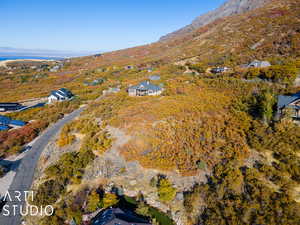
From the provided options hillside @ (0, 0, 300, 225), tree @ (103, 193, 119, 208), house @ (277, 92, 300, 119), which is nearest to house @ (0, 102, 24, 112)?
hillside @ (0, 0, 300, 225)

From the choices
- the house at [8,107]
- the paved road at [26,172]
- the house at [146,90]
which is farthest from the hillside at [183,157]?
the house at [8,107]

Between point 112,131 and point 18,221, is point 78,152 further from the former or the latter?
point 18,221

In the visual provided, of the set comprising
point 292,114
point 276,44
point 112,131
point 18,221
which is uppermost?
point 276,44

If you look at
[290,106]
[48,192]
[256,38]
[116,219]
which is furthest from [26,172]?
[256,38]

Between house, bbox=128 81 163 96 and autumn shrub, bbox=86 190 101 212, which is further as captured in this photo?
house, bbox=128 81 163 96

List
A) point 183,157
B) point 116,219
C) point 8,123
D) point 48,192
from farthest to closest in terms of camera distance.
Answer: point 8,123, point 183,157, point 48,192, point 116,219

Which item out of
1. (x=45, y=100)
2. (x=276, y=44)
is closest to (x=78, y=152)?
(x=45, y=100)

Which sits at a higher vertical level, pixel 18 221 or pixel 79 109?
pixel 79 109

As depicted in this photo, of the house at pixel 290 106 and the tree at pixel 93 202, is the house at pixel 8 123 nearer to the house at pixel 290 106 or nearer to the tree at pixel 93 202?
the tree at pixel 93 202

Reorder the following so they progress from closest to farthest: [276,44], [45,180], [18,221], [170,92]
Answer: [18,221], [45,180], [170,92], [276,44]

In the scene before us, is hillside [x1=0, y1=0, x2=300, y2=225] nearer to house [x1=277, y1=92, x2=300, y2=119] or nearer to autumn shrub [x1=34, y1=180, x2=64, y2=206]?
autumn shrub [x1=34, y1=180, x2=64, y2=206]

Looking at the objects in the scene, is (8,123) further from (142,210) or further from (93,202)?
(142,210)
